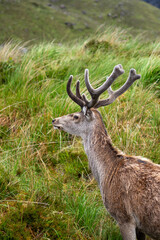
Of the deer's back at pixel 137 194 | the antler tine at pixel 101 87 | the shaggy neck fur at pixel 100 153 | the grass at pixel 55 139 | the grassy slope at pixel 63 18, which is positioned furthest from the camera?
the grassy slope at pixel 63 18

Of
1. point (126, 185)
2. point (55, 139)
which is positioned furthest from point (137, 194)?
point (55, 139)

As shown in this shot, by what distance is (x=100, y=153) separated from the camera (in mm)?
3510

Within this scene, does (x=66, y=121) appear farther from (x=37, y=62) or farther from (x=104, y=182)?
(x=37, y=62)

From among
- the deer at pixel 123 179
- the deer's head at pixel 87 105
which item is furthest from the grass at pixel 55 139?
the deer's head at pixel 87 105

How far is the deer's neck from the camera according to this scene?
3361 millimetres

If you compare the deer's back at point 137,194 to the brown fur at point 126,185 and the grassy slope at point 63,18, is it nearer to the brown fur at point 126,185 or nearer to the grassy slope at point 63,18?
the brown fur at point 126,185

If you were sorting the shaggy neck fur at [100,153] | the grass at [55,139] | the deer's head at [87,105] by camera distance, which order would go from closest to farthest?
1. the grass at [55,139]
2. the shaggy neck fur at [100,153]
3. the deer's head at [87,105]

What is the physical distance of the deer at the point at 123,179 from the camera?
9.18 feet

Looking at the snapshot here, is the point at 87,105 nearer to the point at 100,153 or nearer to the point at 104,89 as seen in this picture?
the point at 104,89

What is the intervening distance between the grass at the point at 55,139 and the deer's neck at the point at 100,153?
0.38m

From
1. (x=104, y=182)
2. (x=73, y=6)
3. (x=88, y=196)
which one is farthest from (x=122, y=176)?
(x=73, y=6)

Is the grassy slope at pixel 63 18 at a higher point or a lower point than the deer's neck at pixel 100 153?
higher

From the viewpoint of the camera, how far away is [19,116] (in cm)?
537

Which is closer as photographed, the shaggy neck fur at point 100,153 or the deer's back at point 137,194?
the deer's back at point 137,194
